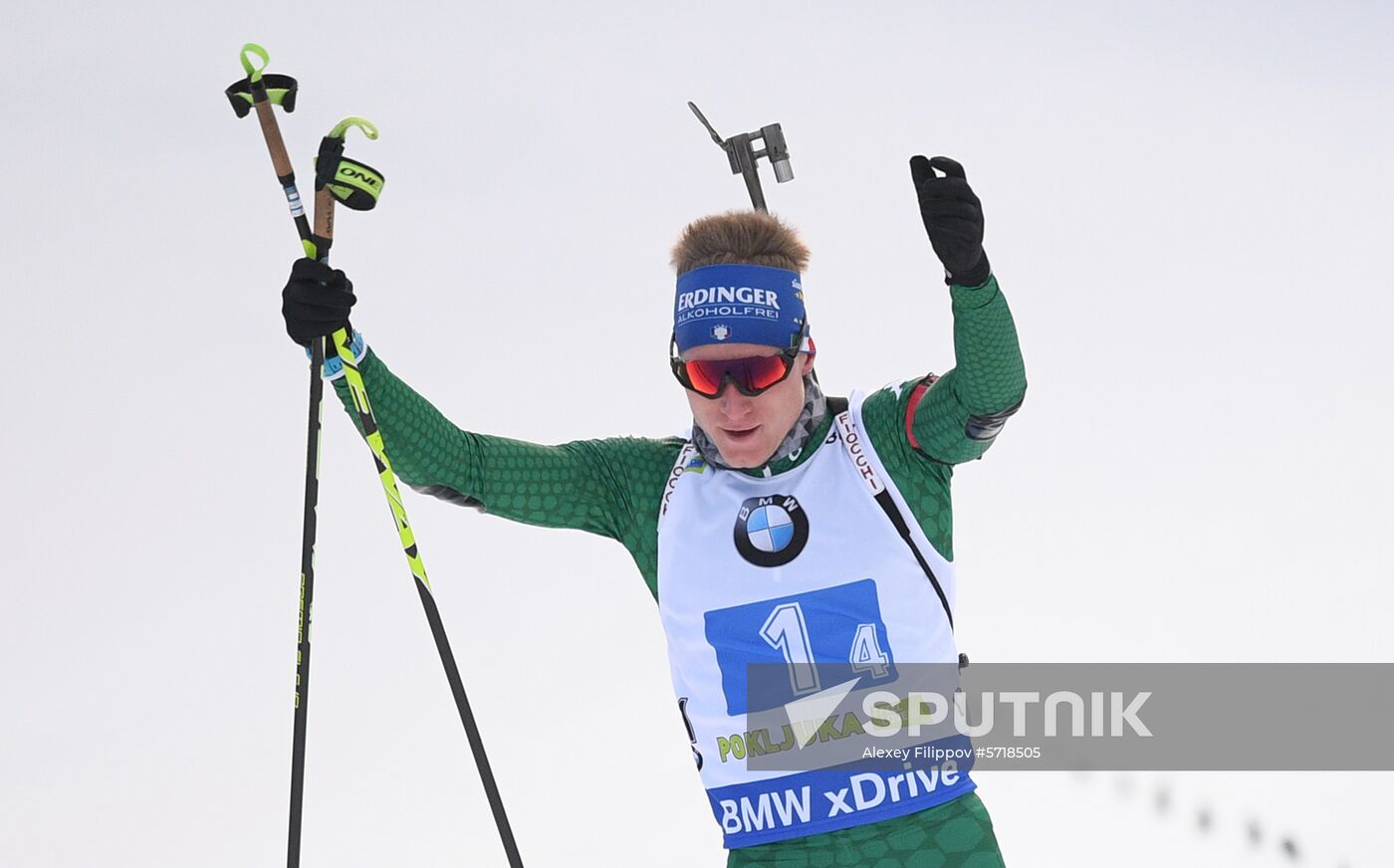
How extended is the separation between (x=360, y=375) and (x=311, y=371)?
8 centimetres

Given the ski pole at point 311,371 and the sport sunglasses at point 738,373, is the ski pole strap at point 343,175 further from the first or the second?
the sport sunglasses at point 738,373

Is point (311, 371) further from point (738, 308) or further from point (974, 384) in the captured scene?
point (974, 384)

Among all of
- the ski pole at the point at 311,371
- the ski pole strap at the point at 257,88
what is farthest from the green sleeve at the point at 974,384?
the ski pole strap at the point at 257,88

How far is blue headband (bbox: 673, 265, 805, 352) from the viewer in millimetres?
2514

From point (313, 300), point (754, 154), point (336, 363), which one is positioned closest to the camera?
point (313, 300)

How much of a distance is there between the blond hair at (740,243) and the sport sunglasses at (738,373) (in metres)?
0.22

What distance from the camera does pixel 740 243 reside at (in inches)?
104

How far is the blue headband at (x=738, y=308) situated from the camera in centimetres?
251

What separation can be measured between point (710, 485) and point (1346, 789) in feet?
12.4

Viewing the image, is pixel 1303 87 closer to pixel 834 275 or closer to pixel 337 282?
pixel 834 275

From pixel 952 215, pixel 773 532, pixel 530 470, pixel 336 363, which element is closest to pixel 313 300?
pixel 336 363

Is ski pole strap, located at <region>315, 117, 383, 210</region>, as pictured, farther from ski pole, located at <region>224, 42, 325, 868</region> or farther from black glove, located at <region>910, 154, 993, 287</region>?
black glove, located at <region>910, 154, 993, 287</region>

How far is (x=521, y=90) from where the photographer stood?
543 cm

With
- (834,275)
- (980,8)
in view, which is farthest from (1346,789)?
(980,8)
